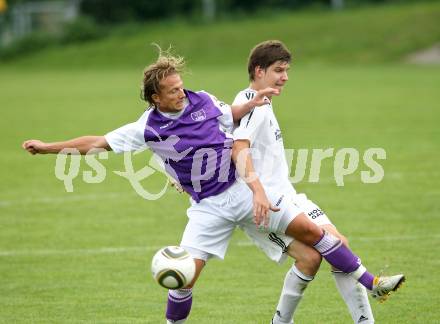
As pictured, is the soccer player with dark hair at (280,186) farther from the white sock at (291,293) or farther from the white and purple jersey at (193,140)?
the white and purple jersey at (193,140)

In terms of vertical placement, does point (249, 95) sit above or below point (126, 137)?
above

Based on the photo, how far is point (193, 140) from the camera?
6828 millimetres

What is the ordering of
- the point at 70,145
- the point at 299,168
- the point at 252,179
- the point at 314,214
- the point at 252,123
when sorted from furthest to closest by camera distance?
the point at 299,168 → the point at 314,214 → the point at 252,123 → the point at 70,145 → the point at 252,179

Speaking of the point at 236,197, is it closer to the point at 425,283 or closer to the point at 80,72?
the point at 425,283

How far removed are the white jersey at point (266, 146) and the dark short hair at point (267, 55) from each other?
21 centimetres

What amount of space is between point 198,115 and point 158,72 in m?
0.43

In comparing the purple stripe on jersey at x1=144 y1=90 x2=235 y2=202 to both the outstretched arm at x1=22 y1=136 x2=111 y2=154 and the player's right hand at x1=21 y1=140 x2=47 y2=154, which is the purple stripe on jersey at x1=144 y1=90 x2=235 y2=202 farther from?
the player's right hand at x1=21 y1=140 x2=47 y2=154

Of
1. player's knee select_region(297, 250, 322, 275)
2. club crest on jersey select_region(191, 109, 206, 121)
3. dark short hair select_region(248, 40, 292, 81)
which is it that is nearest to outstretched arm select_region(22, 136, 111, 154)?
club crest on jersey select_region(191, 109, 206, 121)

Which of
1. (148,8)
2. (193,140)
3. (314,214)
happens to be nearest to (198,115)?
(193,140)

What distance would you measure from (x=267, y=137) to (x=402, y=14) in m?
40.6

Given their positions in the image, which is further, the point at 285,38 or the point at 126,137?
the point at 285,38

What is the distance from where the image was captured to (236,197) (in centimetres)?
682

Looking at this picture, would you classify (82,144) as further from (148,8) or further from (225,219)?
(148,8)

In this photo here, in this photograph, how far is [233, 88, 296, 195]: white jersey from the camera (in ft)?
22.4
